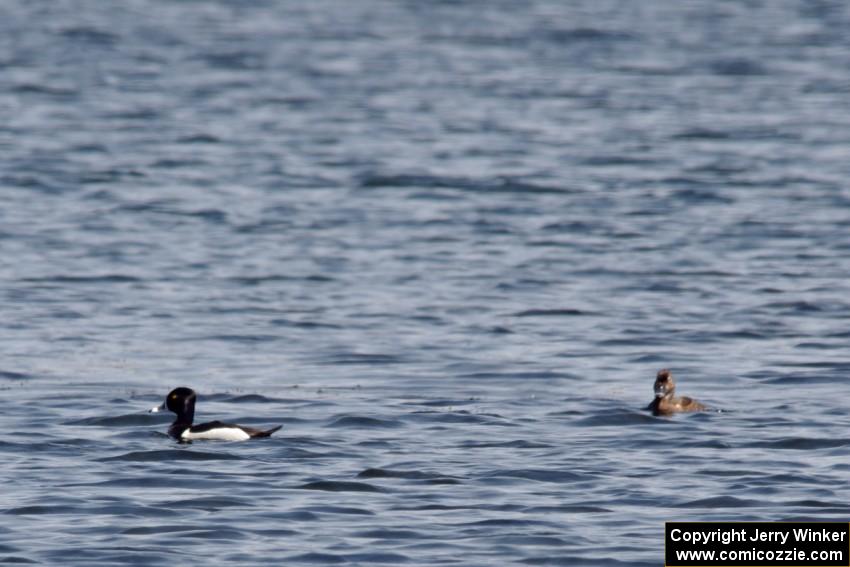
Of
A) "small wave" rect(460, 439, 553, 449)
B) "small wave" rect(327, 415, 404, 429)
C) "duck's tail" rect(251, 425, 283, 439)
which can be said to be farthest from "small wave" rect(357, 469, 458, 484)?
"small wave" rect(327, 415, 404, 429)

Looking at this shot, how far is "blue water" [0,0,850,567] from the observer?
1477 centimetres

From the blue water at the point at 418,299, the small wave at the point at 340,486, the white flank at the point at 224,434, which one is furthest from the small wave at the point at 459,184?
the small wave at the point at 340,486

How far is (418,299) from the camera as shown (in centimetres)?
2552

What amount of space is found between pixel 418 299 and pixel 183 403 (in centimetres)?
827

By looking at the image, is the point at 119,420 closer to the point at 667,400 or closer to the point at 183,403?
the point at 183,403

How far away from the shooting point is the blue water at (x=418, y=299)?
48.5 ft

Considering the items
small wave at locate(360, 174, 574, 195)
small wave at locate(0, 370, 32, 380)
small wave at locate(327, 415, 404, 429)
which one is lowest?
small wave at locate(327, 415, 404, 429)

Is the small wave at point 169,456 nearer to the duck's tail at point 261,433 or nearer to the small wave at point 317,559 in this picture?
the duck's tail at point 261,433

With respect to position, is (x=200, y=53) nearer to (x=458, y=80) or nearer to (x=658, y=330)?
(x=458, y=80)

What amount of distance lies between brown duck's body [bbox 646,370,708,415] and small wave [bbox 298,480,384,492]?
4023mm

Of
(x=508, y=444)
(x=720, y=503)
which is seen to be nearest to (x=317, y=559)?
(x=720, y=503)

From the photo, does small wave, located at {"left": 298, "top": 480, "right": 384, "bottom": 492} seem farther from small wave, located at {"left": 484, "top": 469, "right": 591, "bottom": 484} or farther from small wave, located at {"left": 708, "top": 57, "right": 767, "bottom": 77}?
small wave, located at {"left": 708, "top": 57, "right": 767, "bottom": 77}

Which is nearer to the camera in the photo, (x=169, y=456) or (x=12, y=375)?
(x=169, y=456)

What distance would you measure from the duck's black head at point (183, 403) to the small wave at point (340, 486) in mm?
2447
